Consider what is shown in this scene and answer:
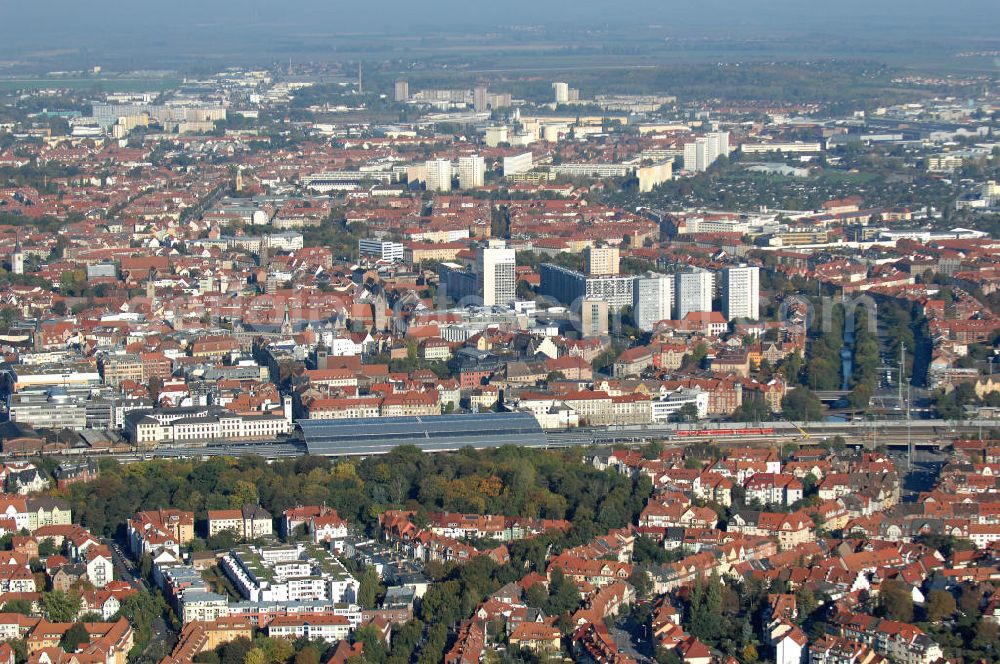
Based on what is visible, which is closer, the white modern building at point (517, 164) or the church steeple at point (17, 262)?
the church steeple at point (17, 262)

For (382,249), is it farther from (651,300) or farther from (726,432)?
(726,432)

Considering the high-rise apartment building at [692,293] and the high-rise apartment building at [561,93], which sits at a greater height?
the high-rise apartment building at [692,293]

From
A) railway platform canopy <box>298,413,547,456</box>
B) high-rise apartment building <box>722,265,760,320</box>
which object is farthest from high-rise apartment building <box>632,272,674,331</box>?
railway platform canopy <box>298,413,547,456</box>

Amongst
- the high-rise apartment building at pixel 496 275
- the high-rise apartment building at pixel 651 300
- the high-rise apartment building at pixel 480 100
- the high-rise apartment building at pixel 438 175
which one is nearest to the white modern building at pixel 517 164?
the high-rise apartment building at pixel 438 175

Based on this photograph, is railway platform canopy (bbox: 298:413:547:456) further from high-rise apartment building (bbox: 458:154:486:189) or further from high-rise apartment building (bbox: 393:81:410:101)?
high-rise apartment building (bbox: 393:81:410:101)

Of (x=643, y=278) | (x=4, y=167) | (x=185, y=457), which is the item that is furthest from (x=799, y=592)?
(x=4, y=167)

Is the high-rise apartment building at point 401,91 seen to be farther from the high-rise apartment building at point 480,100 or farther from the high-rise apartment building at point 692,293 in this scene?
the high-rise apartment building at point 692,293

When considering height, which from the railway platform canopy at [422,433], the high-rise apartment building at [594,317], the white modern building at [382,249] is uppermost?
the railway platform canopy at [422,433]
